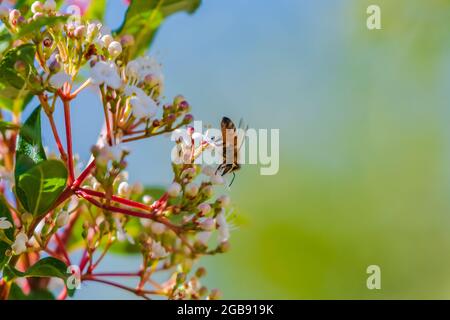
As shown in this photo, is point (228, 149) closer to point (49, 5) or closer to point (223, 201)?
point (223, 201)

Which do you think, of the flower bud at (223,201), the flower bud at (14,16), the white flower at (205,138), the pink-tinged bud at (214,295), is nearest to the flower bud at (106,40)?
the flower bud at (14,16)

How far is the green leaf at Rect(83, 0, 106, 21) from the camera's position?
2662 millimetres

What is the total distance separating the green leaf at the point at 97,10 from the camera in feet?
8.73

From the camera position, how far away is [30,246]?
2.01m

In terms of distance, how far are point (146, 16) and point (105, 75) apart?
2.38ft

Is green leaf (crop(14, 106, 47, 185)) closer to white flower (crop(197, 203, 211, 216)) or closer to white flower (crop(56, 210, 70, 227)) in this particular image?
white flower (crop(56, 210, 70, 227))

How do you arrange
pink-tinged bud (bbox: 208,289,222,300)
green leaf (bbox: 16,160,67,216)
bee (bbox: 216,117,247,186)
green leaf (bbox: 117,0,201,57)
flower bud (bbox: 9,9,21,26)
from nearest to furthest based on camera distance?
1. green leaf (bbox: 16,160,67,216)
2. flower bud (bbox: 9,9,21,26)
3. bee (bbox: 216,117,247,186)
4. pink-tinged bud (bbox: 208,289,222,300)
5. green leaf (bbox: 117,0,201,57)

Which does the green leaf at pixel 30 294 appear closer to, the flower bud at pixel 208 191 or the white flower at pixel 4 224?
the white flower at pixel 4 224

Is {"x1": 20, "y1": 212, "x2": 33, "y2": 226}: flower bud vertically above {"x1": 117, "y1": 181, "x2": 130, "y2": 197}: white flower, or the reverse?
{"x1": 117, "y1": 181, "x2": 130, "y2": 197}: white flower

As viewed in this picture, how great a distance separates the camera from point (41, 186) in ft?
5.97

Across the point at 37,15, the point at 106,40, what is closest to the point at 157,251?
the point at 106,40

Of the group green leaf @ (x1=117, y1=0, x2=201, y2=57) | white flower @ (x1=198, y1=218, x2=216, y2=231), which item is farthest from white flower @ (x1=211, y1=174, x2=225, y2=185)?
green leaf @ (x1=117, y1=0, x2=201, y2=57)

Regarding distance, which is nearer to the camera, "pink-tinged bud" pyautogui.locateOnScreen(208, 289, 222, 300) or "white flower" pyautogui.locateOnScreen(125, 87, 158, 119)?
"white flower" pyautogui.locateOnScreen(125, 87, 158, 119)

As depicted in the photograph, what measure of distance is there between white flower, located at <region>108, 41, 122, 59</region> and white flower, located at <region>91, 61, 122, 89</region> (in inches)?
2.1
